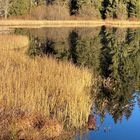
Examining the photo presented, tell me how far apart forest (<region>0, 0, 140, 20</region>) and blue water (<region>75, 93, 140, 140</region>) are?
59.6 meters

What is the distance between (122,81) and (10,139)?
12.1 m

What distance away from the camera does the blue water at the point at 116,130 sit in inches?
475

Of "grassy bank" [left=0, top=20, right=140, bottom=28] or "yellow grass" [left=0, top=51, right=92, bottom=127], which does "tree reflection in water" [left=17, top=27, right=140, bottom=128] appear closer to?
"yellow grass" [left=0, top=51, right=92, bottom=127]

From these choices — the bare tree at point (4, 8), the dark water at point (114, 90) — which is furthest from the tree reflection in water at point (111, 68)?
the bare tree at point (4, 8)

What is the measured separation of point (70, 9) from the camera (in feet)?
263

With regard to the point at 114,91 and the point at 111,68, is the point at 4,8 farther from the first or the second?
the point at 114,91

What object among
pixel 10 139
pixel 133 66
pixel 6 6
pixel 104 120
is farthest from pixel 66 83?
pixel 6 6

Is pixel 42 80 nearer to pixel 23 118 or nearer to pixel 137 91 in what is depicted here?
pixel 23 118

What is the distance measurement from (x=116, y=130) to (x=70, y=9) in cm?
6841

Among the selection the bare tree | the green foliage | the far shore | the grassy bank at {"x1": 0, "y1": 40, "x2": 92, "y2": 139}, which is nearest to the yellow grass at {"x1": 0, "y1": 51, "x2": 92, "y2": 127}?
the grassy bank at {"x1": 0, "y1": 40, "x2": 92, "y2": 139}

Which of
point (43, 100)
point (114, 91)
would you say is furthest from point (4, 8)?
point (43, 100)

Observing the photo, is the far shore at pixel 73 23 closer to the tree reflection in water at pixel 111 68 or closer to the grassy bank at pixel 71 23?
the grassy bank at pixel 71 23

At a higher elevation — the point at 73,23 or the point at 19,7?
the point at 19,7

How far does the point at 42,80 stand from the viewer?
14594 mm
